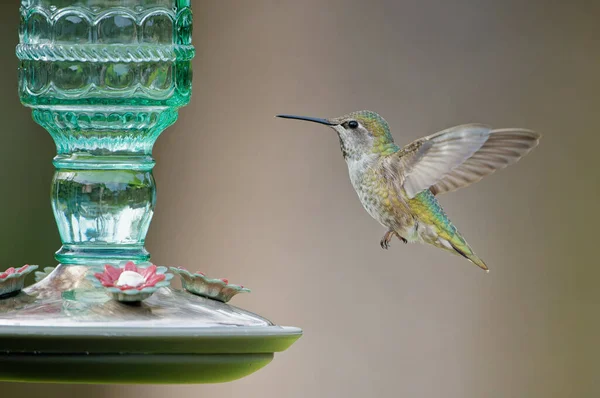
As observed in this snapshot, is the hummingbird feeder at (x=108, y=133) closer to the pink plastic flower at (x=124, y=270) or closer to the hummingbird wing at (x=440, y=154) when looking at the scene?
the pink plastic flower at (x=124, y=270)

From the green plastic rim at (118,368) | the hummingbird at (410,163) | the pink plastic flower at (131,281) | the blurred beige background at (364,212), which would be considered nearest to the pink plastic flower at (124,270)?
the pink plastic flower at (131,281)

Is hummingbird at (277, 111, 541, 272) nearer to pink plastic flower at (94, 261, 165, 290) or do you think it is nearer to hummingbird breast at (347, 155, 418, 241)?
hummingbird breast at (347, 155, 418, 241)

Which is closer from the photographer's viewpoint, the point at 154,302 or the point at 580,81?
the point at 154,302

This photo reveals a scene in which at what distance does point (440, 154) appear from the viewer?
95.4 inches

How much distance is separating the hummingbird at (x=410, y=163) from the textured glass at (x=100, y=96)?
60cm

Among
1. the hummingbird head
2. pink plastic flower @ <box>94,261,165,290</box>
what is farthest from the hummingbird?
pink plastic flower @ <box>94,261,165,290</box>

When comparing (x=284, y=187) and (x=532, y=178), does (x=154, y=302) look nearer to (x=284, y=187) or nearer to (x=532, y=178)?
(x=284, y=187)

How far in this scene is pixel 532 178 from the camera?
5434 millimetres

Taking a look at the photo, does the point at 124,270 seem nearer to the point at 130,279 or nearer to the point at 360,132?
the point at 130,279

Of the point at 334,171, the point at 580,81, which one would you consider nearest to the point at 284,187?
the point at 334,171

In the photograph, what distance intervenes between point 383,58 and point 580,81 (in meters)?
1.01

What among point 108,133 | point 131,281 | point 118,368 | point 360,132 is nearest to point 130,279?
point 131,281

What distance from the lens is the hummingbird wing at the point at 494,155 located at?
2.27m

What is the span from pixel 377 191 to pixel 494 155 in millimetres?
288
